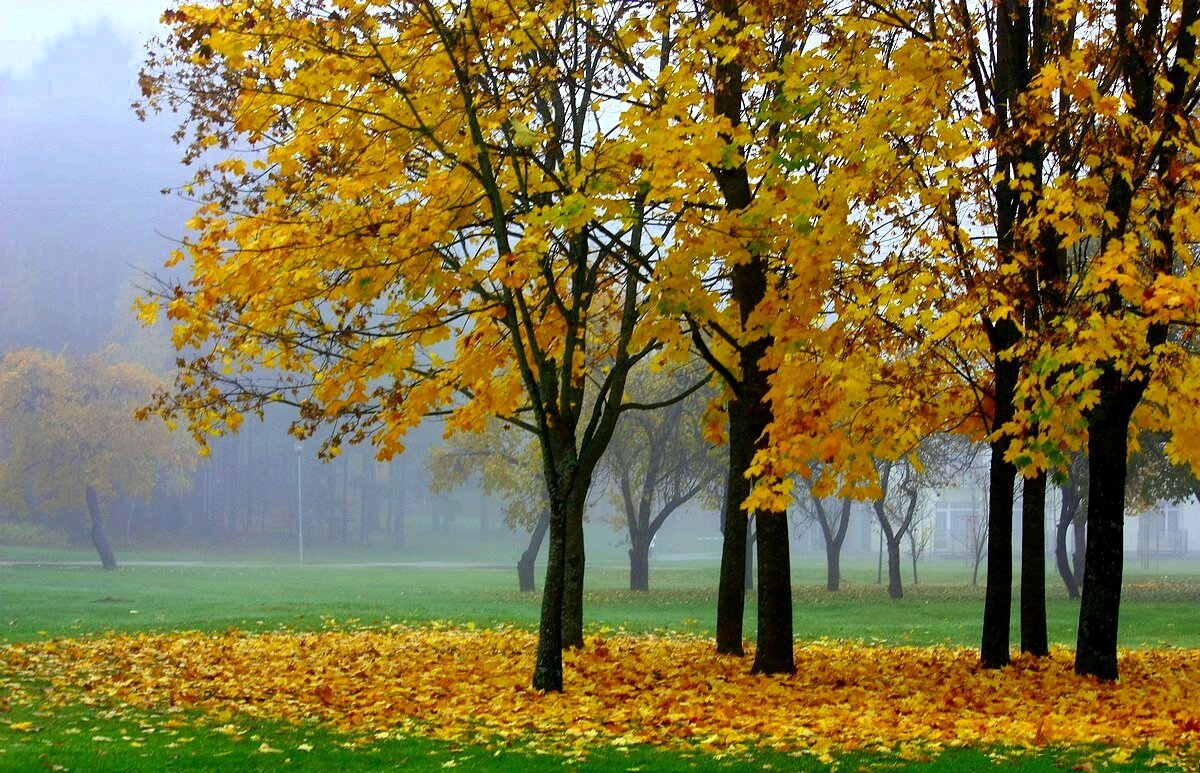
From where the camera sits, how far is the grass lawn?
26.7 ft

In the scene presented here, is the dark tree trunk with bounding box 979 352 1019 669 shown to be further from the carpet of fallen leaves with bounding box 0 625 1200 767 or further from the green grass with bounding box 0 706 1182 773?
the green grass with bounding box 0 706 1182 773

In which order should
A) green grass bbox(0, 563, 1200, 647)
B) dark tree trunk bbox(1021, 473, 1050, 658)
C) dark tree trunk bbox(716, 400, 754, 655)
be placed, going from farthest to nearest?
green grass bbox(0, 563, 1200, 647)
dark tree trunk bbox(716, 400, 754, 655)
dark tree trunk bbox(1021, 473, 1050, 658)

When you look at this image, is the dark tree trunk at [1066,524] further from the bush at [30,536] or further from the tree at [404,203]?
the bush at [30,536]

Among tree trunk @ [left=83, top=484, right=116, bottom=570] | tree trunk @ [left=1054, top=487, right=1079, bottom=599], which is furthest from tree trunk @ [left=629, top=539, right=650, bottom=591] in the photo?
tree trunk @ [left=83, top=484, right=116, bottom=570]

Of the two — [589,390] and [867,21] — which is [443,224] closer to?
[867,21]

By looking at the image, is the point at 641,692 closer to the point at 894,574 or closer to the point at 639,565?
the point at 894,574

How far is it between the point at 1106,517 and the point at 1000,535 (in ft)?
5.04

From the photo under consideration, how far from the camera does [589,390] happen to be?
43.8 m

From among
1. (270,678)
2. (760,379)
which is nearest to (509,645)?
(270,678)

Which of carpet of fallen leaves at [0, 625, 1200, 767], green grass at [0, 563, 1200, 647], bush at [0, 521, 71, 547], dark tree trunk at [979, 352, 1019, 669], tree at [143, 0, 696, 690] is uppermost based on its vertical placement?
tree at [143, 0, 696, 690]

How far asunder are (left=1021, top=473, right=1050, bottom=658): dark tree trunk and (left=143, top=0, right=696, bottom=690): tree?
5.30 meters

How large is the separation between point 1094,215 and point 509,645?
9186 millimetres

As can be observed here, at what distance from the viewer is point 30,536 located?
7331 cm

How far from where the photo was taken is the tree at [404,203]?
10.8 metres
